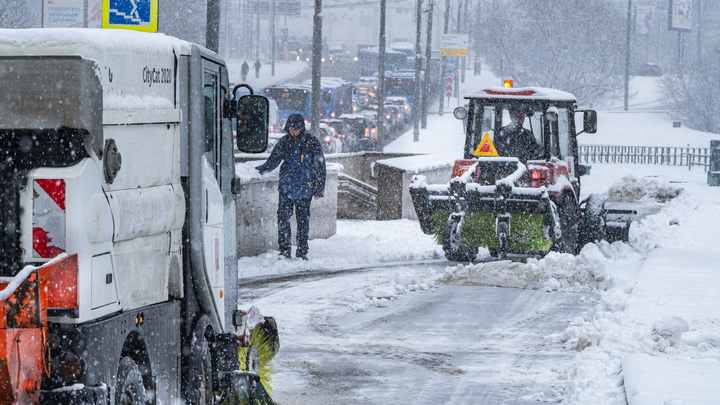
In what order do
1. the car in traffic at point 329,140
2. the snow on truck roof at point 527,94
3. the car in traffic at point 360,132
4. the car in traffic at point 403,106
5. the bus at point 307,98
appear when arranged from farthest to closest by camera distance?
the car in traffic at point 403,106 → the bus at point 307,98 → the car in traffic at point 360,132 → the car in traffic at point 329,140 → the snow on truck roof at point 527,94

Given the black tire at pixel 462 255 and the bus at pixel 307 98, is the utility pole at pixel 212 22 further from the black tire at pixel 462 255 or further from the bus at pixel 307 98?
the bus at pixel 307 98

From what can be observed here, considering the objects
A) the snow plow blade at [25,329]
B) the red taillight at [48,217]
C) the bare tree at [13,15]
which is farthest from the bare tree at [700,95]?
the snow plow blade at [25,329]

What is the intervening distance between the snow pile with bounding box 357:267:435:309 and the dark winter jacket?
1929 millimetres

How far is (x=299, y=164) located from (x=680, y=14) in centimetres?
7406

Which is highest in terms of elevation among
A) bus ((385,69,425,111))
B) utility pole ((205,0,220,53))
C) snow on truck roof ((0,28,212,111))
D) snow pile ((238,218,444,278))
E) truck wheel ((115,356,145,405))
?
bus ((385,69,425,111))

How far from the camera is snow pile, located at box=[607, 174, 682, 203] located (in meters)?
24.0

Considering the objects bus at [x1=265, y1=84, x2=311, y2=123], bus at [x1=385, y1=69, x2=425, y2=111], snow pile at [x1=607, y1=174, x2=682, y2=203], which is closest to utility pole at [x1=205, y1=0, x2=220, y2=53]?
snow pile at [x1=607, y1=174, x2=682, y2=203]

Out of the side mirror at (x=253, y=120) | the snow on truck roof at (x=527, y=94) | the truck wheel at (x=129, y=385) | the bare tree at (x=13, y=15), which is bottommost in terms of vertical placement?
the truck wheel at (x=129, y=385)

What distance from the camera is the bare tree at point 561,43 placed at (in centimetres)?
6881

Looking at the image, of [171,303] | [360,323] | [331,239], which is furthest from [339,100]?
[171,303]

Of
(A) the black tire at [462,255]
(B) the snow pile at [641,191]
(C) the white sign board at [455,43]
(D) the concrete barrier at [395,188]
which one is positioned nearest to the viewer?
(A) the black tire at [462,255]

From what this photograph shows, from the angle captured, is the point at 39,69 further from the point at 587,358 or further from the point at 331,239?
the point at 331,239

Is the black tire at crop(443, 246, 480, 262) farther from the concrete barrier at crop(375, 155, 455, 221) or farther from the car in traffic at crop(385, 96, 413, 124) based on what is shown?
the car in traffic at crop(385, 96, 413, 124)

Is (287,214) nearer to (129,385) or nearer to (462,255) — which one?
(462,255)
